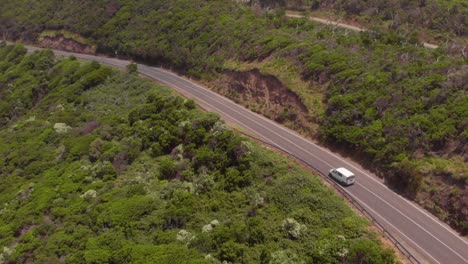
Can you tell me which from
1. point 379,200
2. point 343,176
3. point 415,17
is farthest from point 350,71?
point 415,17

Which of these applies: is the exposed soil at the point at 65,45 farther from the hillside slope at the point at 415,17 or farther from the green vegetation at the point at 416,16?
the green vegetation at the point at 416,16

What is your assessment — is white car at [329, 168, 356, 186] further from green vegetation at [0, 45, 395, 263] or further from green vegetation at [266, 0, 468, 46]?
green vegetation at [266, 0, 468, 46]

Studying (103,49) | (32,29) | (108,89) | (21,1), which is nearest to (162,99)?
(108,89)

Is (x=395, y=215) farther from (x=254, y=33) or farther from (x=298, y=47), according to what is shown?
(x=254, y=33)

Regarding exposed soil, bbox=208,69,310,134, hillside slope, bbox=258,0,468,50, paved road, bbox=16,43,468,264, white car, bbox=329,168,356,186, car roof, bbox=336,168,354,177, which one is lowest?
paved road, bbox=16,43,468,264

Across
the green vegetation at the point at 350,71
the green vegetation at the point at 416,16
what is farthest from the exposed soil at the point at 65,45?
the green vegetation at the point at 416,16

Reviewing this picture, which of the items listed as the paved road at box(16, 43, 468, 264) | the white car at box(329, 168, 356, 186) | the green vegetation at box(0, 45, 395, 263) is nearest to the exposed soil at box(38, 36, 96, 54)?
the green vegetation at box(0, 45, 395, 263)
